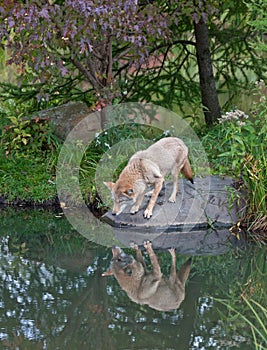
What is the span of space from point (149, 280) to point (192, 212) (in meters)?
1.78

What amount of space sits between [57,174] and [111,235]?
66.4 inches

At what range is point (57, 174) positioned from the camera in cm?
938

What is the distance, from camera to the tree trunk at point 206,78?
1076 centimetres

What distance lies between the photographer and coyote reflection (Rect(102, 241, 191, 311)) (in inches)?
240

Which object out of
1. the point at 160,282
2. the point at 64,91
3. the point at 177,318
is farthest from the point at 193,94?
the point at 177,318

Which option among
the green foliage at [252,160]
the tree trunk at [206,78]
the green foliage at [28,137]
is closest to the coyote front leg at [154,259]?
the green foliage at [252,160]

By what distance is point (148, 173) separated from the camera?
766cm

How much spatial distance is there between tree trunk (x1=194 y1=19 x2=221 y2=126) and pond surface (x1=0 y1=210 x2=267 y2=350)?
148 inches

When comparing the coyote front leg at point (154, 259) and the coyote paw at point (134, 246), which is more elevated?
the coyote paw at point (134, 246)

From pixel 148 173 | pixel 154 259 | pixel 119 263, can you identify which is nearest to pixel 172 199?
pixel 148 173

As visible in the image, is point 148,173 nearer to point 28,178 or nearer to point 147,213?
point 147,213

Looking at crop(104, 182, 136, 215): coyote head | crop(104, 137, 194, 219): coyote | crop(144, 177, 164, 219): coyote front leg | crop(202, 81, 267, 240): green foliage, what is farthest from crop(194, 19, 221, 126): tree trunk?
crop(104, 182, 136, 215): coyote head

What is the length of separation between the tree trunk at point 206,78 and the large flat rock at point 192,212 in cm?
266

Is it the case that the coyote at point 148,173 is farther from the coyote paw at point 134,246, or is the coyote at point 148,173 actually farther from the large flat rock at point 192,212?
the coyote paw at point 134,246
